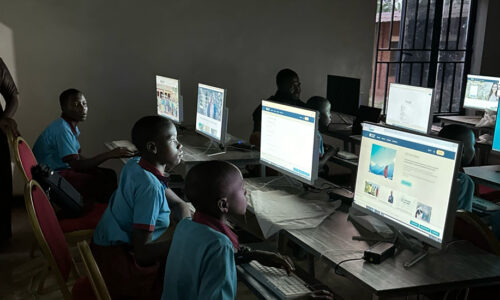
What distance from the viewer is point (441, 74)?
20.6ft

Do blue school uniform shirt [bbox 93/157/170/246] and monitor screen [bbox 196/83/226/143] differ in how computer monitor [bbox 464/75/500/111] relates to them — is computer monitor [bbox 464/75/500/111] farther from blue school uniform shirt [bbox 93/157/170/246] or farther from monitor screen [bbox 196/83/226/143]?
blue school uniform shirt [bbox 93/157/170/246]

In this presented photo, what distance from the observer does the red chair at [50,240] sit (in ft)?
5.64

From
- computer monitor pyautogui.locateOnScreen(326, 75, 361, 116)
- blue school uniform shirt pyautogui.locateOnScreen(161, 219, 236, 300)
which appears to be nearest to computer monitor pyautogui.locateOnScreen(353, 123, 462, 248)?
blue school uniform shirt pyautogui.locateOnScreen(161, 219, 236, 300)

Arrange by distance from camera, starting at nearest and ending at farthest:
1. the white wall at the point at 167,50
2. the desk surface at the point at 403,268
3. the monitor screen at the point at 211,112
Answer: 1. the desk surface at the point at 403,268
2. the monitor screen at the point at 211,112
3. the white wall at the point at 167,50

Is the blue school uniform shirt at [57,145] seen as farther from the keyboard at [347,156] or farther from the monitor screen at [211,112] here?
the keyboard at [347,156]

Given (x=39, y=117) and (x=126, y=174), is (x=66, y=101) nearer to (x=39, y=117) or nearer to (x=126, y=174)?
(x=39, y=117)

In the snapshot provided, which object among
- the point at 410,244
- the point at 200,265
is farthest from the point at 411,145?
the point at 200,265

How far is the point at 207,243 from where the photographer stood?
1.42 metres

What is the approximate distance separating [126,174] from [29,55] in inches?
103

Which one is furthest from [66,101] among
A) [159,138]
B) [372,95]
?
[372,95]

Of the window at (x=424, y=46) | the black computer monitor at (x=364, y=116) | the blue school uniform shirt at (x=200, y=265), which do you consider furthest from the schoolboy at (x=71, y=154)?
the window at (x=424, y=46)

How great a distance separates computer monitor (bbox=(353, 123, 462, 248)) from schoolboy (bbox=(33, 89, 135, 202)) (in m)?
1.71

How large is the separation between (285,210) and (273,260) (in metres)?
0.64

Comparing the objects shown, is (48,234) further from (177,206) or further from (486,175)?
(486,175)
